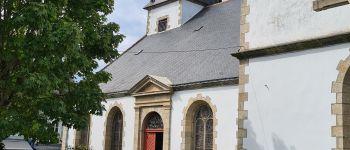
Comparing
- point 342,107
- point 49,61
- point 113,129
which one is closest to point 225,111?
point 342,107

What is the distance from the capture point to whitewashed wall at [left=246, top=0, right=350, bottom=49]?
941cm

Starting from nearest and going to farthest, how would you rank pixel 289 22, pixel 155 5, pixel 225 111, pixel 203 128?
pixel 289 22
pixel 225 111
pixel 203 128
pixel 155 5

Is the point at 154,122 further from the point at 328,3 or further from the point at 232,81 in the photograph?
the point at 328,3

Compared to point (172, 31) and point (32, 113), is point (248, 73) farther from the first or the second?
point (172, 31)

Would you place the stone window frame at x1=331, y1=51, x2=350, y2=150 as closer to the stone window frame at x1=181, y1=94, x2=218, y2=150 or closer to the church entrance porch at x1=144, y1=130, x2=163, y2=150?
the stone window frame at x1=181, y1=94, x2=218, y2=150

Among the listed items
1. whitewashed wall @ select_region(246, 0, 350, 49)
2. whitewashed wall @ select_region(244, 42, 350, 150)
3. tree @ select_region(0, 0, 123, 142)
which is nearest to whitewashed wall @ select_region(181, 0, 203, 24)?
whitewashed wall @ select_region(246, 0, 350, 49)

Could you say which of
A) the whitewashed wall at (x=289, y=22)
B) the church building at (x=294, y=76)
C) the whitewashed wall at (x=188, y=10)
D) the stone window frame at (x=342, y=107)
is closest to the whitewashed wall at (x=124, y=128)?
the whitewashed wall at (x=188, y=10)

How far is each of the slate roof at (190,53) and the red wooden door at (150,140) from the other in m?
2.18

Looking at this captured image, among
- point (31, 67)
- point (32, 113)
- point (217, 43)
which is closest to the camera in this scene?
point (31, 67)

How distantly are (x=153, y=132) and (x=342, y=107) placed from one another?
873cm

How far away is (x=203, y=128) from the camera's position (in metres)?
14.6

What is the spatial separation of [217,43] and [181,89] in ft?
8.05

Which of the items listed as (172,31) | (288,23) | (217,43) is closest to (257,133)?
(288,23)

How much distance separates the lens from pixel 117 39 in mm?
10461
